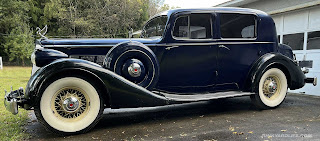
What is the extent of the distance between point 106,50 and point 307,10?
617 cm

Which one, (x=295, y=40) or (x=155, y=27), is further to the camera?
(x=295, y=40)

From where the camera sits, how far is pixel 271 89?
4375 millimetres

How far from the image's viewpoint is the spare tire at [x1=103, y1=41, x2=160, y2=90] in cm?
334

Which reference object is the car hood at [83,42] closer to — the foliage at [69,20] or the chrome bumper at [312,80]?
the chrome bumper at [312,80]

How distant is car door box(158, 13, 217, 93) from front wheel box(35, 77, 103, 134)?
3.93 feet

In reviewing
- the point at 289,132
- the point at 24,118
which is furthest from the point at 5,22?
the point at 289,132

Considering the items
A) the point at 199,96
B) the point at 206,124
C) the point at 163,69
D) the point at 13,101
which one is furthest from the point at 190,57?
the point at 13,101

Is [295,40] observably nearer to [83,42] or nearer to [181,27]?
[181,27]

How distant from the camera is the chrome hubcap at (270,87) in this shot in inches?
172

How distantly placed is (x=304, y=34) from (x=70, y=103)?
6.85 m

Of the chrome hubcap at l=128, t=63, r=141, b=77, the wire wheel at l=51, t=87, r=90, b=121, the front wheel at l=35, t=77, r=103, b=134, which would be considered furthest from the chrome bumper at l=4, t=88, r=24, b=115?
the chrome hubcap at l=128, t=63, r=141, b=77

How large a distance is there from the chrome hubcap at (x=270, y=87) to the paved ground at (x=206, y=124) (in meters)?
0.34

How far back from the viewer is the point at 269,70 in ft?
14.2

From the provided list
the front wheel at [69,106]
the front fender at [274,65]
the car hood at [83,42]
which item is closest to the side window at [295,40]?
the front fender at [274,65]
